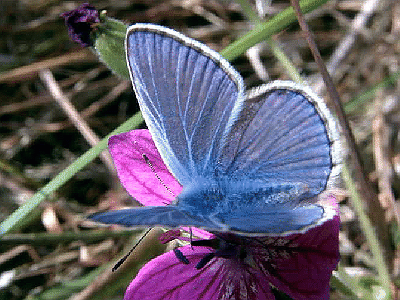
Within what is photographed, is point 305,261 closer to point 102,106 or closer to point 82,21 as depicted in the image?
point 82,21

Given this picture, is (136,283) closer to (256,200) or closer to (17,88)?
(256,200)

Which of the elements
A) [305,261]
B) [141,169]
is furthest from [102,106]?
[305,261]

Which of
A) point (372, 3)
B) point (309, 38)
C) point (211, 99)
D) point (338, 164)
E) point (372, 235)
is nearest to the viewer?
point (338, 164)

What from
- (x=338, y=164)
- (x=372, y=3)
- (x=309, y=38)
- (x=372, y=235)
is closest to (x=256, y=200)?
(x=338, y=164)

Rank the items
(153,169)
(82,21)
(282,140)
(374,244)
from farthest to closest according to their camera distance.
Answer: (374,244) → (82,21) → (153,169) → (282,140)

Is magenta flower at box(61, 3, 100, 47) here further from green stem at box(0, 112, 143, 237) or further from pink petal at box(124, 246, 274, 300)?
pink petal at box(124, 246, 274, 300)

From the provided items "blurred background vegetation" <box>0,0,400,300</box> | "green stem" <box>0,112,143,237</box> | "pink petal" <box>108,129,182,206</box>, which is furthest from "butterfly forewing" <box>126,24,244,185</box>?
"blurred background vegetation" <box>0,0,400,300</box>
